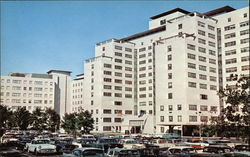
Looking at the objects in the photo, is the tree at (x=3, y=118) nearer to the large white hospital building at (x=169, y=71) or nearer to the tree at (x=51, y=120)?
the tree at (x=51, y=120)

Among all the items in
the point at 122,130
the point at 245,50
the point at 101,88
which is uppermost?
the point at 245,50

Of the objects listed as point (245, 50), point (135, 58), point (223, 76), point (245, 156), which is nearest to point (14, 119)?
point (135, 58)

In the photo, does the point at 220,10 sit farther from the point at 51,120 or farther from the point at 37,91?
the point at 37,91

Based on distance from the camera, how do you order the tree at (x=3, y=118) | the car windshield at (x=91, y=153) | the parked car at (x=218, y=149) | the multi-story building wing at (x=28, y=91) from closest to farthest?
the car windshield at (x=91, y=153), the tree at (x=3, y=118), the parked car at (x=218, y=149), the multi-story building wing at (x=28, y=91)

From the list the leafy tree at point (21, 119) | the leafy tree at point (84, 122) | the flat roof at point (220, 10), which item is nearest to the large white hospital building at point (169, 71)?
the flat roof at point (220, 10)

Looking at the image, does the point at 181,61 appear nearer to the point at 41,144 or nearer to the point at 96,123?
the point at 96,123

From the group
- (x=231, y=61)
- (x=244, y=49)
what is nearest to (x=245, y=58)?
(x=244, y=49)

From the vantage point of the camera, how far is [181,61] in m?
83.1

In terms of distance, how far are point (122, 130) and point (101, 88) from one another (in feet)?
53.2

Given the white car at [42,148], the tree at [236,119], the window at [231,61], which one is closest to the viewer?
the tree at [236,119]

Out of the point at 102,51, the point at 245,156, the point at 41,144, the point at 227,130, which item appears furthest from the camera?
the point at 102,51

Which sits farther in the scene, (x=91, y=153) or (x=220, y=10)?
(x=220, y=10)

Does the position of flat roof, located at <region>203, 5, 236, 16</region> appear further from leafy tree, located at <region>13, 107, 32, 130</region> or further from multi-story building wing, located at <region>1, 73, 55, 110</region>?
multi-story building wing, located at <region>1, 73, 55, 110</region>

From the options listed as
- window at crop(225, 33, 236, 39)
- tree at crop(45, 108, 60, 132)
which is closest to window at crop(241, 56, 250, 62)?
window at crop(225, 33, 236, 39)
